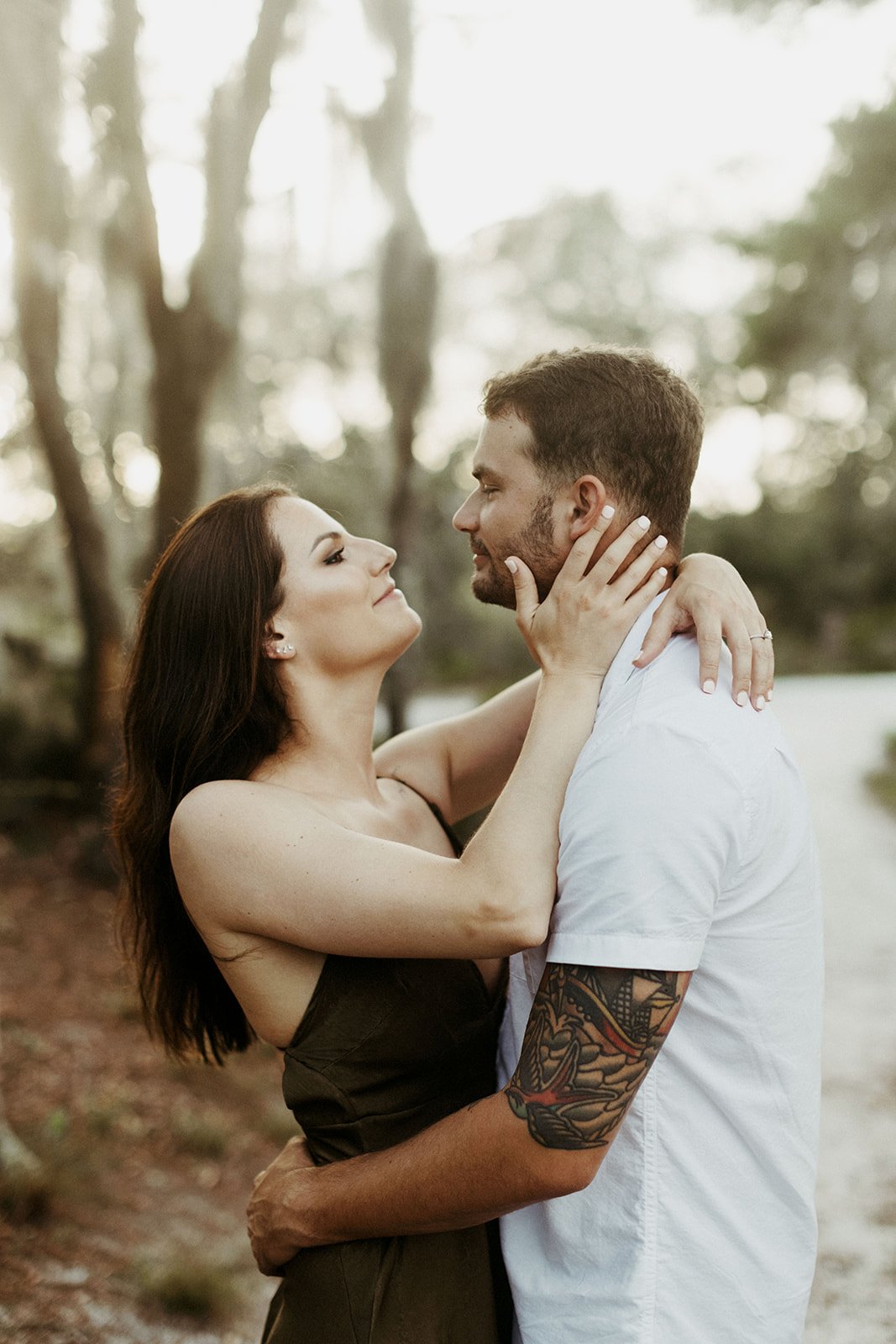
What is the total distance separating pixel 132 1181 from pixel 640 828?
12.4 ft

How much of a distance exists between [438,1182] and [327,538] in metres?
1.20

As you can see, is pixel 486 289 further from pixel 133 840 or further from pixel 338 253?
pixel 133 840

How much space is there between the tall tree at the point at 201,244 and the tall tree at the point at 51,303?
0.36 meters

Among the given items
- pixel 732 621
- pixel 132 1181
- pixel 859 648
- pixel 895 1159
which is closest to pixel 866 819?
pixel 895 1159

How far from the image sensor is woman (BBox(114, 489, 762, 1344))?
1754 mm

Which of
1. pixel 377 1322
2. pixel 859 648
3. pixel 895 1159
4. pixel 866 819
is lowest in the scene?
pixel 859 648

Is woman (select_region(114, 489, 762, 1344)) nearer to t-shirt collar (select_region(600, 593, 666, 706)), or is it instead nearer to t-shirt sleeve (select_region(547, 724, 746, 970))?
t-shirt collar (select_region(600, 593, 666, 706))

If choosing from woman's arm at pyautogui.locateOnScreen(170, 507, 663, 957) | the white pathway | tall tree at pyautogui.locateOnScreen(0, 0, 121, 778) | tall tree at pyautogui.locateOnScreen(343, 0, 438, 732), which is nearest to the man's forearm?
woman's arm at pyautogui.locateOnScreen(170, 507, 663, 957)

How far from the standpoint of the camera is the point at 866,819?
10742 millimetres

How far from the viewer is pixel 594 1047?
150 cm

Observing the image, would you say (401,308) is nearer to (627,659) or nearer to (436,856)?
(627,659)

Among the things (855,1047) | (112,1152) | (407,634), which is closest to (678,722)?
(407,634)

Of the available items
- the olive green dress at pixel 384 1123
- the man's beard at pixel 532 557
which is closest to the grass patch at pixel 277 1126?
the olive green dress at pixel 384 1123

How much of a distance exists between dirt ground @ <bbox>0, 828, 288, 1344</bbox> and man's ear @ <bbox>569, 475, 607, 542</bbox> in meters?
2.03
